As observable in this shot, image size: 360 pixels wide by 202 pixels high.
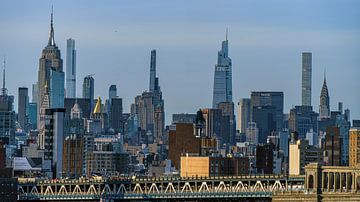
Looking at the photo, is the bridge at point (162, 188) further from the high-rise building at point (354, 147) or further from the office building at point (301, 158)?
the office building at point (301, 158)

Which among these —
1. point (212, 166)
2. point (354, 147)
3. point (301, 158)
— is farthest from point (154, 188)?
point (301, 158)

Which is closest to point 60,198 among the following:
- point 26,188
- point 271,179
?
point 26,188

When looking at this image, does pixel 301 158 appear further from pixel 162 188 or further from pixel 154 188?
pixel 162 188

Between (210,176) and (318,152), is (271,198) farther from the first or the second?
(318,152)

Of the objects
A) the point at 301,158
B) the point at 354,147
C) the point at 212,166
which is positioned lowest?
the point at 212,166

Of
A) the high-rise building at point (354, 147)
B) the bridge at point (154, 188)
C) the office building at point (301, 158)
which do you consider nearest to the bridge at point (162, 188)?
the bridge at point (154, 188)
